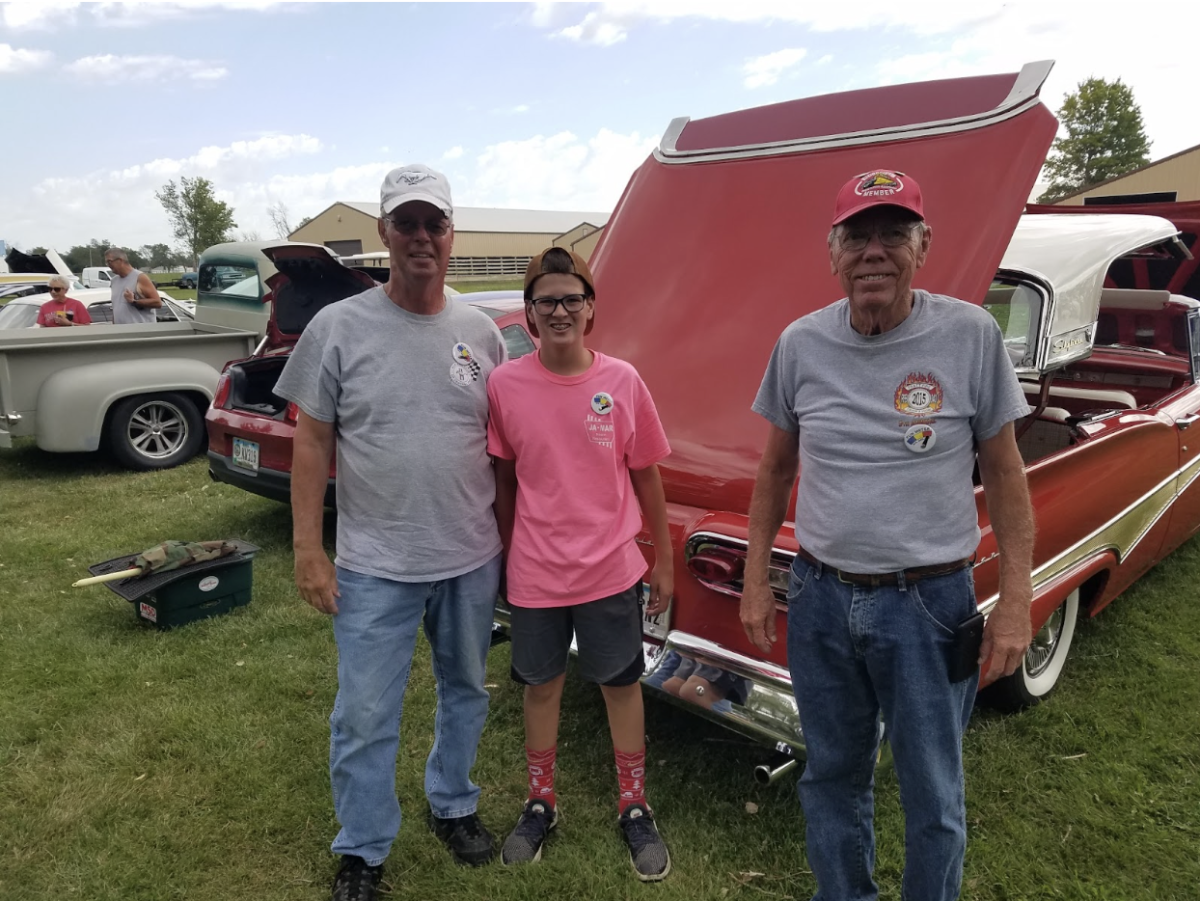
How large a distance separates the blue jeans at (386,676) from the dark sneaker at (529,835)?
318 mm

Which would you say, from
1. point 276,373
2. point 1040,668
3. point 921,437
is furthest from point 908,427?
point 276,373

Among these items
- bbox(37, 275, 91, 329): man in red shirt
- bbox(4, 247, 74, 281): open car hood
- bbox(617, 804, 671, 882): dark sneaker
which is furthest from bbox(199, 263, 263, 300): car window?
bbox(4, 247, 74, 281): open car hood

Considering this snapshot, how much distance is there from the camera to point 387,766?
229 centimetres

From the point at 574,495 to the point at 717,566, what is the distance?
53cm

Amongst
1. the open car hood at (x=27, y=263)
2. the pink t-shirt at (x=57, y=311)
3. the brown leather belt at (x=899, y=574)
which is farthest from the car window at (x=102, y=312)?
the brown leather belt at (x=899, y=574)

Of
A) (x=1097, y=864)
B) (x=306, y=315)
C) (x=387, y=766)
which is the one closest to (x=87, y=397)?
(x=306, y=315)

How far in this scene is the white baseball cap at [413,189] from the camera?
205 centimetres

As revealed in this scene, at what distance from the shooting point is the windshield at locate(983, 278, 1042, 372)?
9.48 feet

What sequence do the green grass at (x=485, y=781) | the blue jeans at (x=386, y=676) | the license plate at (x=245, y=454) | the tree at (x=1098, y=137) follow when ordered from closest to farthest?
the blue jeans at (x=386, y=676)
the green grass at (x=485, y=781)
the license plate at (x=245, y=454)
the tree at (x=1098, y=137)

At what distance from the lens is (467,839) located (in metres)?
2.52

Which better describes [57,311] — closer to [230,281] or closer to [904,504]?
[230,281]

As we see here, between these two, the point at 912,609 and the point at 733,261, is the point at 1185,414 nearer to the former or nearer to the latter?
the point at 733,261

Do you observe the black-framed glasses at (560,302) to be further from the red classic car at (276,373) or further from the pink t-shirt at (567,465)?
the red classic car at (276,373)

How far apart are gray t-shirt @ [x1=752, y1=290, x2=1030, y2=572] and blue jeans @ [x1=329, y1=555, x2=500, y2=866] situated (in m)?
1.05
